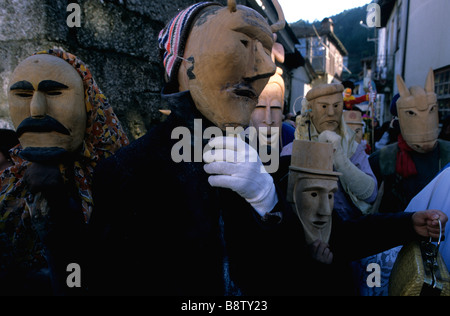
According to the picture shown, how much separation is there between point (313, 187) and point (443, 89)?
279 inches

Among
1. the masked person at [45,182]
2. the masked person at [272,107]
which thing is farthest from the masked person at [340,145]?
the masked person at [45,182]

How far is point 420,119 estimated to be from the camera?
2.67 meters

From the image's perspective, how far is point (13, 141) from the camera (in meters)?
1.85

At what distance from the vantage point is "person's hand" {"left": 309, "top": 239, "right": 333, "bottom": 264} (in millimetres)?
1296

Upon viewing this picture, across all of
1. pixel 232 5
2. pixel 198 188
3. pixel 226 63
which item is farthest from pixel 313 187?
pixel 232 5

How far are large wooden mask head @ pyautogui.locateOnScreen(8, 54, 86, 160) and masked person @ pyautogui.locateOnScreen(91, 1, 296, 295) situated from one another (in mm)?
292

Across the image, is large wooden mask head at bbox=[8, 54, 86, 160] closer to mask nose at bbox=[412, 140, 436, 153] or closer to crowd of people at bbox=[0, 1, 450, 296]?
crowd of people at bbox=[0, 1, 450, 296]

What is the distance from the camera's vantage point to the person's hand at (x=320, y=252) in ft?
4.25

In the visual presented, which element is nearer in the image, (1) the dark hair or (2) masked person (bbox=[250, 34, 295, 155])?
(1) the dark hair

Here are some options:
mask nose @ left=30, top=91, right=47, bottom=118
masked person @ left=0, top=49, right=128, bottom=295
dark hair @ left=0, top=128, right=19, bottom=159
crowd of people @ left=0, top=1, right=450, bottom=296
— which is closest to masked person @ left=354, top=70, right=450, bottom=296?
crowd of people @ left=0, top=1, right=450, bottom=296

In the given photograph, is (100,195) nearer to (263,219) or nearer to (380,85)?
(263,219)

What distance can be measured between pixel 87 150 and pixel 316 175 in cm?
112

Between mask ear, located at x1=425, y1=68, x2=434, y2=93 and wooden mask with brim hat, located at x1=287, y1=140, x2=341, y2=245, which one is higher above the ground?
mask ear, located at x1=425, y1=68, x2=434, y2=93

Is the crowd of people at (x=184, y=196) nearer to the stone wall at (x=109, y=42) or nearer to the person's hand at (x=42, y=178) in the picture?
the person's hand at (x=42, y=178)
